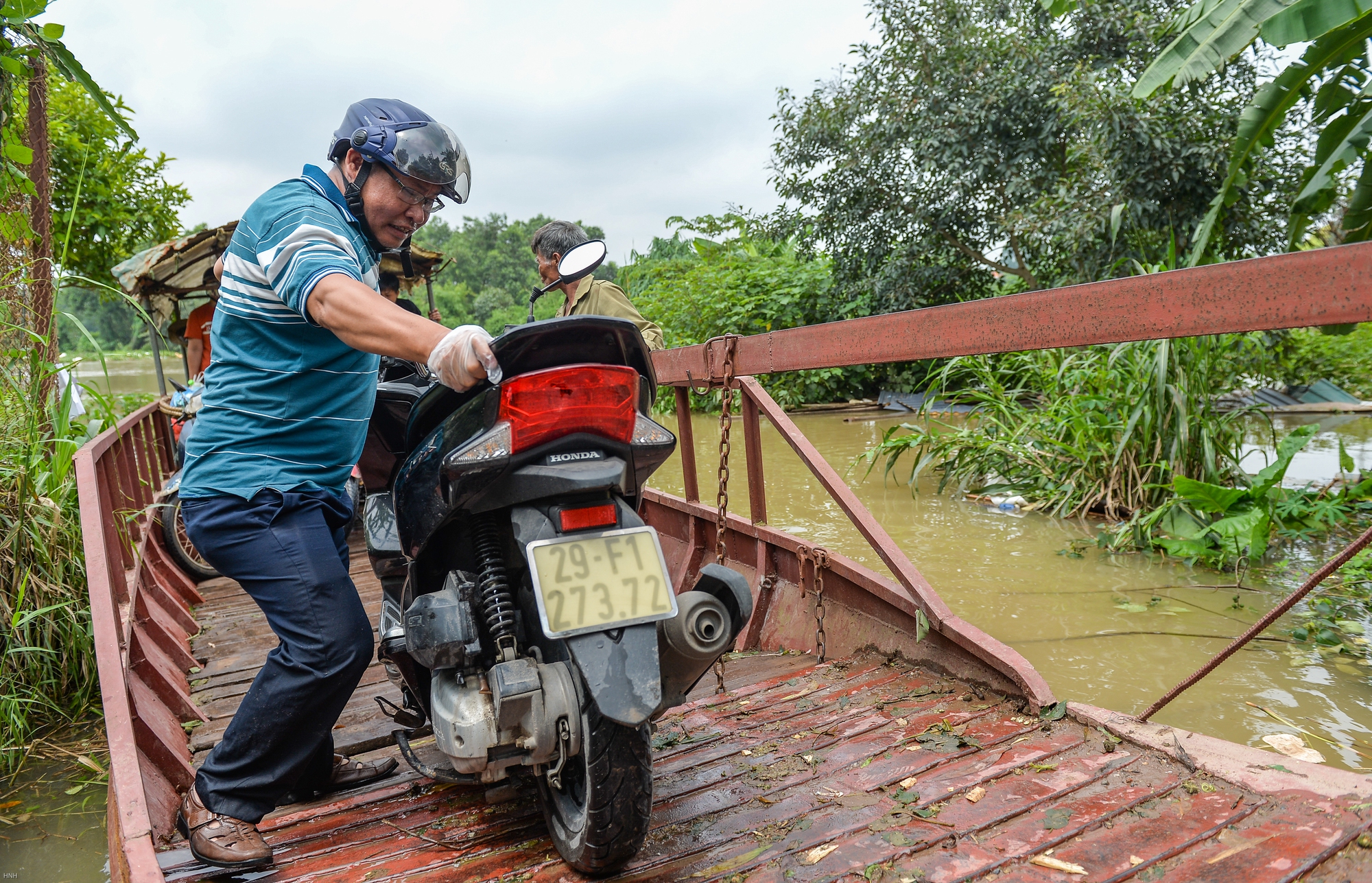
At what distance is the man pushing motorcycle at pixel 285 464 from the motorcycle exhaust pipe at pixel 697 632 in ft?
2.28

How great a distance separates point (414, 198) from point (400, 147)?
5.5 inches

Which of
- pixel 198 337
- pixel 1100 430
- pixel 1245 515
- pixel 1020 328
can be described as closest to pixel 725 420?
pixel 1020 328

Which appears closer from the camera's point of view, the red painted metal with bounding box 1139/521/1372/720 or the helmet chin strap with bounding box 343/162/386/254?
the red painted metal with bounding box 1139/521/1372/720

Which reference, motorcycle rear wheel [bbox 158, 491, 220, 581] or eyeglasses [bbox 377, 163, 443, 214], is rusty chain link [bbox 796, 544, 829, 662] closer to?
eyeglasses [bbox 377, 163, 443, 214]

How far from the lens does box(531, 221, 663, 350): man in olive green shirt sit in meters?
4.09

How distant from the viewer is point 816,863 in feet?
6.07

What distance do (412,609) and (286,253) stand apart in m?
0.77

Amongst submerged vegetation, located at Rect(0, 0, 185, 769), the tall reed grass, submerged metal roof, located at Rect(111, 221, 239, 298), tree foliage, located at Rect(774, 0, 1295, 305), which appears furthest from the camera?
tree foliage, located at Rect(774, 0, 1295, 305)

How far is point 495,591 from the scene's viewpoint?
6.39ft

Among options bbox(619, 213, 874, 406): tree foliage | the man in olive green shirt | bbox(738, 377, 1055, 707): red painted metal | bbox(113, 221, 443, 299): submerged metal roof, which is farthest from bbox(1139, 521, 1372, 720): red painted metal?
bbox(619, 213, 874, 406): tree foliage

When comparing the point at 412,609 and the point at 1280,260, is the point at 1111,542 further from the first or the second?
the point at 412,609

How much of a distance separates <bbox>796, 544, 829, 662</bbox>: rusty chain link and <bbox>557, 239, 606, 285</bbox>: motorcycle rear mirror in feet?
4.89

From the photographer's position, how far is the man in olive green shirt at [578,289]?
4094 millimetres

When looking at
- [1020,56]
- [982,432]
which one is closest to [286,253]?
[982,432]
